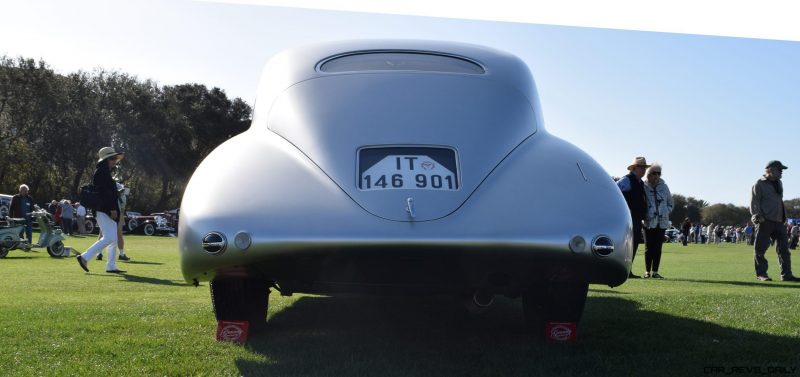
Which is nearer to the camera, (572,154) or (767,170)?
(572,154)

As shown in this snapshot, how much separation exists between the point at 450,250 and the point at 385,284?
17.3 inches

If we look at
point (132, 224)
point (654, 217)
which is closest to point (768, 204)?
point (654, 217)

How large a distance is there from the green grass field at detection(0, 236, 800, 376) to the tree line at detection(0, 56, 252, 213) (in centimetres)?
4083

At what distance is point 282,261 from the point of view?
3.33 m

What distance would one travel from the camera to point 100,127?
4575cm

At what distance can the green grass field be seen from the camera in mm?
3393

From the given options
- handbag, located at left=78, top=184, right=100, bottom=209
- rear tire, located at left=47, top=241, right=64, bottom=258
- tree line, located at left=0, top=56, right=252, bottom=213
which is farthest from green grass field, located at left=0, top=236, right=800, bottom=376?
tree line, located at left=0, top=56, right=252, bottom=213

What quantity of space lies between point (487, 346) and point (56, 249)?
40.3 ft

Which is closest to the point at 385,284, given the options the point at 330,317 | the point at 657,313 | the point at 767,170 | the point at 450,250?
the point at 450,250

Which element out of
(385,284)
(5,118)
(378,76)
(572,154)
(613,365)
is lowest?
(613,365)

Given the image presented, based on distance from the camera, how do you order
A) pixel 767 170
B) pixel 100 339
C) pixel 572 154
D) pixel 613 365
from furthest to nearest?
1. pixel 767 170
2. pixel 100 339
3. pixel 572 154
4. pixel 613 365

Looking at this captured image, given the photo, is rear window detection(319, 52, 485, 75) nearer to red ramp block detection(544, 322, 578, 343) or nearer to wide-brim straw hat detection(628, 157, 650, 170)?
red ramp block detection(544, 322, 578, 343)

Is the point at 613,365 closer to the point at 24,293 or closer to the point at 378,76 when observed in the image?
the point at 378,76

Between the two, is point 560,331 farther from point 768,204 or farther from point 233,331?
point 768,204
